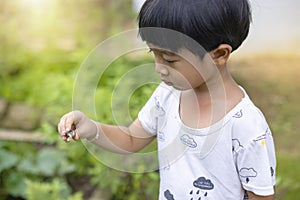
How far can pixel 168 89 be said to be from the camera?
1508 mm

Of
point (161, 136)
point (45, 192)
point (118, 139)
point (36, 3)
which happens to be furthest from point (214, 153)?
point (36, 3)

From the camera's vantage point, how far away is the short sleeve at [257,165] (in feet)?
4.31

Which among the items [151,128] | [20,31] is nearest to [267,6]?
[20,31]

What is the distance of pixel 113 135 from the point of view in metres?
1.56

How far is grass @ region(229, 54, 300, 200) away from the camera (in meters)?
2.41

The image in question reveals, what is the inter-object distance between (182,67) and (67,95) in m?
1.37

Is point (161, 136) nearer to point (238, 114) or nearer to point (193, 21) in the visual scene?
point (238, 114)

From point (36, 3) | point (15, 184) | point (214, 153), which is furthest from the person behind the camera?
point (36, 3)

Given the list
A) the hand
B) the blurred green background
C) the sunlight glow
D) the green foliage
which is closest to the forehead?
the hand

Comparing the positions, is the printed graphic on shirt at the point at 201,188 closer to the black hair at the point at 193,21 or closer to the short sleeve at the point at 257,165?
the short sleeve at the point at 257,165

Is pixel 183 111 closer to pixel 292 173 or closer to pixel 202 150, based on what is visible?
pixel 202 150

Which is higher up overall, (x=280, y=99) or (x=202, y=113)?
(x=202, y=113)

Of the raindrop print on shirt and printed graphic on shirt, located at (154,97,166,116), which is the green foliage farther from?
the raindrop print on shirt

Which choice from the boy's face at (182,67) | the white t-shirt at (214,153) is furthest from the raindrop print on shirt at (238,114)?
the boy's face at (182,67)
